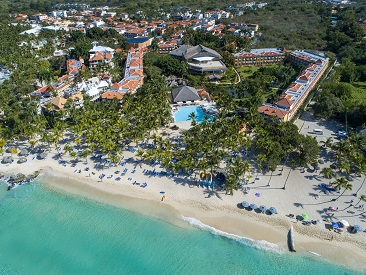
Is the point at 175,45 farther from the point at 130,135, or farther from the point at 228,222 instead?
the point at 228,222

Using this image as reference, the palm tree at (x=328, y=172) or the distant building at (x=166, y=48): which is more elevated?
the palm tree at (x=328, y=172)

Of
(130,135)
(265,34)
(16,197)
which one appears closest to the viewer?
(16,197)

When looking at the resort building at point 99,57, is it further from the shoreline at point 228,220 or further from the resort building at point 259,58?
the shoreline at point 228,220

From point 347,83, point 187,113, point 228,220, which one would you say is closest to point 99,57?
point 187,113

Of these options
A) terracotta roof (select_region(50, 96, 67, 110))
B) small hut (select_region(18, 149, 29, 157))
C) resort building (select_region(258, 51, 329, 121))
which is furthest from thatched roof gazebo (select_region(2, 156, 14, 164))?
resort building (select_region(258, 51, 329, 121))

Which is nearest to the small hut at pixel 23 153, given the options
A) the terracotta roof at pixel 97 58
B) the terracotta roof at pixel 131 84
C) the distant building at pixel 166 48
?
the terracotta roof at pixel 131 84

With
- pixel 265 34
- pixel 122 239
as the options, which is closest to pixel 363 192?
pixel 122 239

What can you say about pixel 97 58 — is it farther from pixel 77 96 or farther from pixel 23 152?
pixel 23 152
